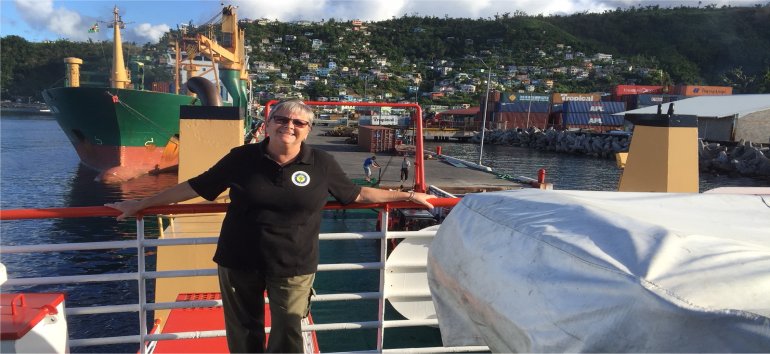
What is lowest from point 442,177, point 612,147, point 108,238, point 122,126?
point 108,238

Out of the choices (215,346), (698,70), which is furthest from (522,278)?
(698,70)

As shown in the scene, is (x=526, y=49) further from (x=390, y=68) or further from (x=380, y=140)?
(x=380, y=140)

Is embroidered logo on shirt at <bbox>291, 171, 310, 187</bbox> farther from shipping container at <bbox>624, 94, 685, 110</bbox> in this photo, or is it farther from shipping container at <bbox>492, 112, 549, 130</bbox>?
shipping container at <bbox>624, 94, 685, 110</bbox>

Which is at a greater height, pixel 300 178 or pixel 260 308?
pixel 300 178

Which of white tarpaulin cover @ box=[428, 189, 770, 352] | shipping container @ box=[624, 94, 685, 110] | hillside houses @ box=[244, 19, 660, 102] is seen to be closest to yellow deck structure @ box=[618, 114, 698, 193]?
white tarpaulin cover @ box=[428, 189, 770, 352]

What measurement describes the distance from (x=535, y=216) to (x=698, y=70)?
164791 mm

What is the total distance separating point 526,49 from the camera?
181625 mm

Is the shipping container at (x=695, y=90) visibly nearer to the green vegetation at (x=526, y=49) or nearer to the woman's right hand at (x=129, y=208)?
the green vegetation at (x=526, y=49)

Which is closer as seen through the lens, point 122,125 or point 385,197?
point 385,197

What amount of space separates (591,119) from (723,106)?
2392cm

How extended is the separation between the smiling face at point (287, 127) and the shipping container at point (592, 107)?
7076cm

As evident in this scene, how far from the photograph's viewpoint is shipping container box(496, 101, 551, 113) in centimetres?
7131

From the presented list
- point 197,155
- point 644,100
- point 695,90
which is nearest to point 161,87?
point 197,155

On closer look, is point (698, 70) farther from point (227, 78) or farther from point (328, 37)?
point (227, 78)
